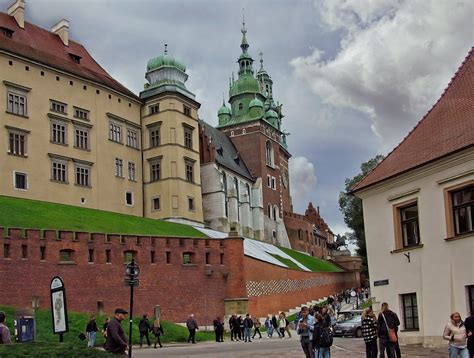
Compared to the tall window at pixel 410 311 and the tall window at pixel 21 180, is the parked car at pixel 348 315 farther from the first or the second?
the tall window at pixel 21 180

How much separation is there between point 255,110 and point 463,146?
210 ft

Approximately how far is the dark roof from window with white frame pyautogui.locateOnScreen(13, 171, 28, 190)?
25209mm

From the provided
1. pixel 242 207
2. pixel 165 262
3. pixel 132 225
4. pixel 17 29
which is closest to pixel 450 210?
pixel 165 262

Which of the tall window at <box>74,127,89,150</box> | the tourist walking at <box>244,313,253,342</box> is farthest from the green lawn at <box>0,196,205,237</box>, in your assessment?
the tourist walking at <box>244,313,253,342</box>

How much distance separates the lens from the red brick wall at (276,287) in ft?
149

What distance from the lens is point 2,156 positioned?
45344 millimetres

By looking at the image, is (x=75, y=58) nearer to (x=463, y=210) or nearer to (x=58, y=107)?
(x=58, y=107)

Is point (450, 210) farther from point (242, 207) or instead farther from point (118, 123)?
point (242, 207)

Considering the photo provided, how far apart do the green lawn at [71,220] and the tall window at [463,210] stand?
2466cm

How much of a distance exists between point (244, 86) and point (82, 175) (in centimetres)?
4338

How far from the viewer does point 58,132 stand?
50.0 metres

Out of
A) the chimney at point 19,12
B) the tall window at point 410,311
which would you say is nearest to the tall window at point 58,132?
the chimney at point 19,12

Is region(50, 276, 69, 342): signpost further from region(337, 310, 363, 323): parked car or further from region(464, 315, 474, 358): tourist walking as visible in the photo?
region(337, 310, 363, 323): parked car

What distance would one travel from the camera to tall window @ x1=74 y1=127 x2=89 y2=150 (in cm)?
5134
